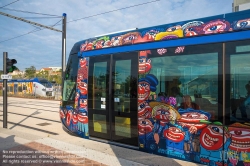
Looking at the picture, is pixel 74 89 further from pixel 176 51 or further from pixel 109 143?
pixel 176 51

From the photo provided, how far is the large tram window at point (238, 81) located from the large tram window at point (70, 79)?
14.1 feet

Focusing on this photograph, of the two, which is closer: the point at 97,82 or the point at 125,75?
the point at 125,75

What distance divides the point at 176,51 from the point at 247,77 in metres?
1.44

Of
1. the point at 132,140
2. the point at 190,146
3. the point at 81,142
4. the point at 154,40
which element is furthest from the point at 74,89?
the point at 190,146

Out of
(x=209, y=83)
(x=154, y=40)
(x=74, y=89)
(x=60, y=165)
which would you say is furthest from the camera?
(x=74, y=89)

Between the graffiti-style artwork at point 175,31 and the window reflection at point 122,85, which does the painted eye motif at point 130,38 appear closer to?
the graffiti-style artwork at point 175,31

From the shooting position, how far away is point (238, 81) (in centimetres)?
365

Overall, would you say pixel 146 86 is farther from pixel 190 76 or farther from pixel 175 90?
pixel 190 76

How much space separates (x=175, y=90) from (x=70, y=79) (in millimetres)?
3570

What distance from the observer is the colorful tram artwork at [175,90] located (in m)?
3.67

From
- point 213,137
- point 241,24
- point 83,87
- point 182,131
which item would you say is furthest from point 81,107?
point 241,24

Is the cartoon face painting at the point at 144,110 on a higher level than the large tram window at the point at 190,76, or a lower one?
lower

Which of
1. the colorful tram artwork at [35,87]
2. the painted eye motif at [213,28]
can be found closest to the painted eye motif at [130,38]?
the painted eye motif at [213,28]

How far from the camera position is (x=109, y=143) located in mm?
5500
